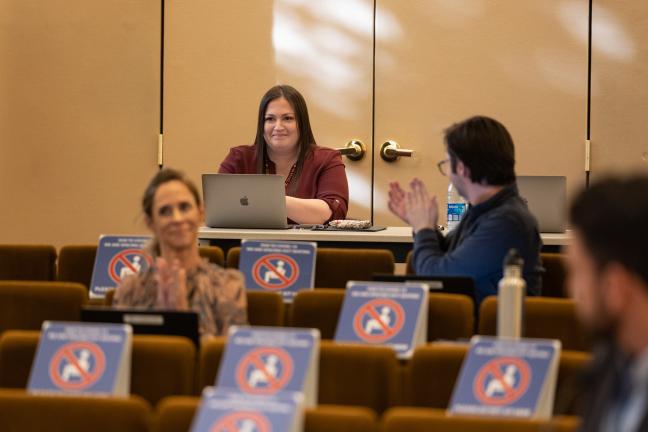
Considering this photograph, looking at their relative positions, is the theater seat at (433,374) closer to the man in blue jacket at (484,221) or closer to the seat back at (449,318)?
the seat back at (449,318)

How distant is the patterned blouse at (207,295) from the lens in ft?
12.5

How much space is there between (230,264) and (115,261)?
1.57ft

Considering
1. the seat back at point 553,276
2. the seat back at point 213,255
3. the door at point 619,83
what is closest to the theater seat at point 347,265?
the seat back at point 213,255

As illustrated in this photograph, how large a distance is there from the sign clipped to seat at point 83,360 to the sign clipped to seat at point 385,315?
0.82 metres

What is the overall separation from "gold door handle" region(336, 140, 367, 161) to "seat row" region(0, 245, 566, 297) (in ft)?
10.1

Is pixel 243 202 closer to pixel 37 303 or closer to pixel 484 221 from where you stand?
pixel 484 221

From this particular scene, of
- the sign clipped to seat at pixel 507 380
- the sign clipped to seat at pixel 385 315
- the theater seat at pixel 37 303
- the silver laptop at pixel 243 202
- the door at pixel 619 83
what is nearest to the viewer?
the sign clipped to seat at pixel 507 380

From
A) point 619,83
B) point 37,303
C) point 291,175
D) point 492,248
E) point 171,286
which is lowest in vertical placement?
point 37,303

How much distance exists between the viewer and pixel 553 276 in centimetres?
503

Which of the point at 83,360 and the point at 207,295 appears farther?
the point at 207,295

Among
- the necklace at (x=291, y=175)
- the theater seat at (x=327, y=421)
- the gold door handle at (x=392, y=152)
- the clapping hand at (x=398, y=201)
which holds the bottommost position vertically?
the theater seat at (x=327, y=421)

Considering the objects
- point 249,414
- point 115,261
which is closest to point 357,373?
point 249,414

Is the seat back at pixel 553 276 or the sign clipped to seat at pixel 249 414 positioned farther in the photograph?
the seat back at pixel 553 276

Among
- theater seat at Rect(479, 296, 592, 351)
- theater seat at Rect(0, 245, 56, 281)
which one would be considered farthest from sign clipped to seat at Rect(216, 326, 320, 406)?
theater seat at Rect(0, 245, 56, 281)
